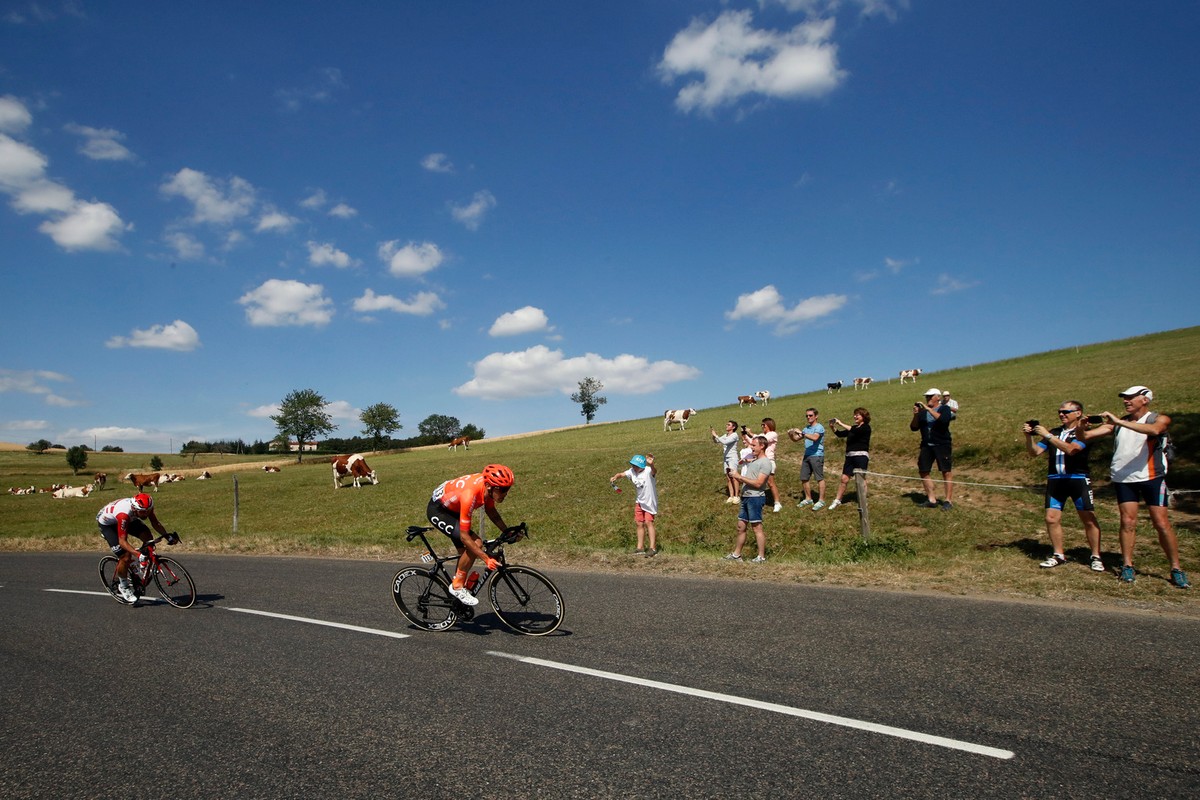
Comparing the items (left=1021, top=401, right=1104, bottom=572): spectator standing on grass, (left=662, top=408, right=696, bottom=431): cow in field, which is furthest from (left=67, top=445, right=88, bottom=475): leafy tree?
(left=1021, top=401, right=1104, bottom=572): spectator standing on grass

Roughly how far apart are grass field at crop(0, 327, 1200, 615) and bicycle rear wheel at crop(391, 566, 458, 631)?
4801mm

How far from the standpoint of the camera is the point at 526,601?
25.7 feet

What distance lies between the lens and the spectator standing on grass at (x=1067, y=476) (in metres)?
9.76

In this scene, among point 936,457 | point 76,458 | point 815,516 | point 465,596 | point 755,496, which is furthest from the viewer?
point 76,458

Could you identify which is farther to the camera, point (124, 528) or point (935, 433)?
point (935, 433)

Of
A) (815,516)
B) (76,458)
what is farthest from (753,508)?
(76,458)

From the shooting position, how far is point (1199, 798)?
11.8ft

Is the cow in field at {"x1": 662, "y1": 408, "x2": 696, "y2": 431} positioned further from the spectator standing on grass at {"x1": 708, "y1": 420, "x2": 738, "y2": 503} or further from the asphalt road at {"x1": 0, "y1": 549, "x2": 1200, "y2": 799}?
the asphalt road at {"x1": 0, "y1": 549, "x2": 1200, "y2": 799}

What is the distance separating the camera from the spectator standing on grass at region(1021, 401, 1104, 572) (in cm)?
976

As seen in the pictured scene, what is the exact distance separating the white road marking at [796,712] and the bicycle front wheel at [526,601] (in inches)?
42.6

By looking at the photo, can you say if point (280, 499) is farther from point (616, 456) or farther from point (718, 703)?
point (718, 703)

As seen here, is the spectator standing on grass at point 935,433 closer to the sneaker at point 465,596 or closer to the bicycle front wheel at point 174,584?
the sneaker at point 465,596

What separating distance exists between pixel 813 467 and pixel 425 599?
1126 centimetres

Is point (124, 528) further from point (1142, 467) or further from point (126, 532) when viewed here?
point (1142, 467)
